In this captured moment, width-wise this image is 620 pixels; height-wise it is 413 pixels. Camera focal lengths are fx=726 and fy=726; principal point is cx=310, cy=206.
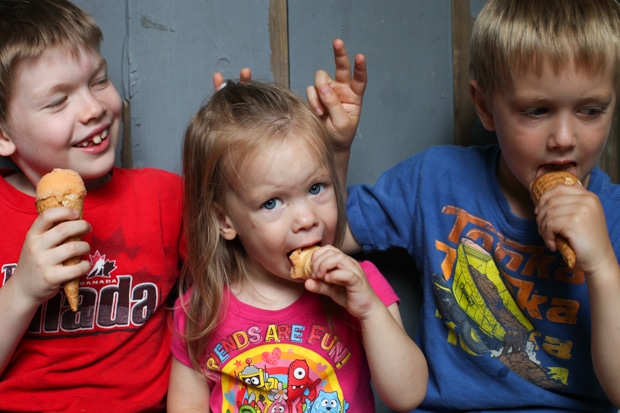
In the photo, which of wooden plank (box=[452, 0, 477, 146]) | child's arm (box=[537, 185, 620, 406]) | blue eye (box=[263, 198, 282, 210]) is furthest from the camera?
wooden plank (box=[452, 0, 477, 146])

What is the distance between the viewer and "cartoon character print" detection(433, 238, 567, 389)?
5.56 feet

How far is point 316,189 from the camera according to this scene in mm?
1551

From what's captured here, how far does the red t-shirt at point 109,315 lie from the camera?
65.9 inches

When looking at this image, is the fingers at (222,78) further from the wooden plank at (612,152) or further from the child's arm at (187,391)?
the wooden plank at (612,152)

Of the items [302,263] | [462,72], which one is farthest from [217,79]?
[462,72]

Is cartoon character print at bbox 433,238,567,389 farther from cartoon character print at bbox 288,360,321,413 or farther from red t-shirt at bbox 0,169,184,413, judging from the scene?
red t-shirt at bbox 0,169,184,413

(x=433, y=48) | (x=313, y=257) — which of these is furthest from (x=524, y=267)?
(x=433, y=48)

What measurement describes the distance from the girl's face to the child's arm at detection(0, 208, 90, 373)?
341 millimetres

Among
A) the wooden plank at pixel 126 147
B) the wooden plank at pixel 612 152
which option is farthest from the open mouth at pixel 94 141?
the wooden plank at pixel 612 152

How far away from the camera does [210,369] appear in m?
1.65

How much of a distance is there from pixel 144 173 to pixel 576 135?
1.03 m

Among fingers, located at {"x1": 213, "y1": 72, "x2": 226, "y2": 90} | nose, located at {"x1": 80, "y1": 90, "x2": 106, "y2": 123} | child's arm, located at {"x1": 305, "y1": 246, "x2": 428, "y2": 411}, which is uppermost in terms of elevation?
fingers, located at {"x1": 213, "y1": 72, "x2": 226, "y2": 90}

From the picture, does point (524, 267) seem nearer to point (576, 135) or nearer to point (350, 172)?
point (576, 135)

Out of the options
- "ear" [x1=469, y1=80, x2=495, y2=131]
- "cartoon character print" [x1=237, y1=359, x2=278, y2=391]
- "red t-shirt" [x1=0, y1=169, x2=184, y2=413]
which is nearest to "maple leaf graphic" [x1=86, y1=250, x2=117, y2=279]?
"red t-shirt" [x1=0, y1=169, x2=184, y2=413]
